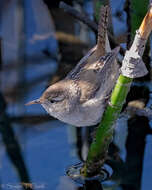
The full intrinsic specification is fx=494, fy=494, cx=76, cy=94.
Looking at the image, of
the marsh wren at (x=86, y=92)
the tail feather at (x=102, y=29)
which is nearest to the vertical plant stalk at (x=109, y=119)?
the marsh wren at (x=86, y=92)

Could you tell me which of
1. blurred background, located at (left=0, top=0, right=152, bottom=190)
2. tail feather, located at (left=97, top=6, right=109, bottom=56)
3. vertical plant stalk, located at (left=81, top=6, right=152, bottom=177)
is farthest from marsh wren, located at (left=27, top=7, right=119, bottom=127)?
blurred background, located at (left=0, top=0, right=152, bottom=190)

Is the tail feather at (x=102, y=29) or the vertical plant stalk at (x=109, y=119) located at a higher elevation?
the tail feather at (x=102, y=29)

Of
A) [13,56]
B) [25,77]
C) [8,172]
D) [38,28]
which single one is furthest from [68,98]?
[38,28]

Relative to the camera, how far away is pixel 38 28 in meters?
5.07

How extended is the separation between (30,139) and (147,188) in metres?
0.98

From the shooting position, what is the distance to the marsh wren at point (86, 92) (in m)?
2.72

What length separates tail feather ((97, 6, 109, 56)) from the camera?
2.74 metres

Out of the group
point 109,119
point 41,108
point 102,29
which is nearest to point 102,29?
point 102,29

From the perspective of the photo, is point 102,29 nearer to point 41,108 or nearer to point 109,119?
point 109,119

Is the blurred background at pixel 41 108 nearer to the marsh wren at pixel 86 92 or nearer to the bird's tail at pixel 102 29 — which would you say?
the bird's tail at pixel 102 29

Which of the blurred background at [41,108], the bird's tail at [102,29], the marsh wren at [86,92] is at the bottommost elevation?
the blurred background at [41,108]

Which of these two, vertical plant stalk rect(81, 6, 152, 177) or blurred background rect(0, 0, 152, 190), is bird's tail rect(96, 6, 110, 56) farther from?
vertical plant stalk rect(81, 6, 152, 177)

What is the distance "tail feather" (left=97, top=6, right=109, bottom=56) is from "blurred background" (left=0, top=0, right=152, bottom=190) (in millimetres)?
213

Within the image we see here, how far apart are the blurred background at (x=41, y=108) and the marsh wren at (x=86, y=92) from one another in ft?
1.15
